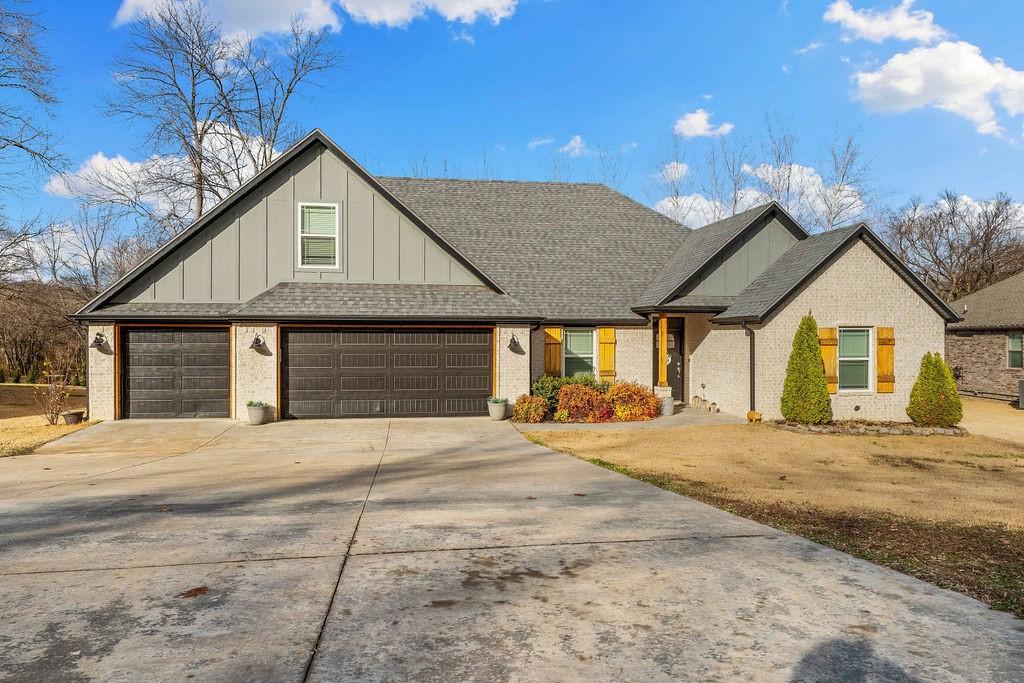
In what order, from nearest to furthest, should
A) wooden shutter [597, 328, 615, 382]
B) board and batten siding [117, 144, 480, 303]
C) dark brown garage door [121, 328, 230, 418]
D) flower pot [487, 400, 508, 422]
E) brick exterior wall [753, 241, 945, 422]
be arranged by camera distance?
dark brown garage door [121, 328, 230, 418] < flower pot [487, 400, 508, 422] < board and batten siding [117, 144, 480, 303] < brick exterior wall [753, 241, 945, 422] < wooden shutter [597, 328, 615, 382]

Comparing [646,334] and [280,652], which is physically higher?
[646,334]

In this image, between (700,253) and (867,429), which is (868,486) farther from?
(700,253)

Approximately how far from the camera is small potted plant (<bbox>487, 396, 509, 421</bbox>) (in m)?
16.0

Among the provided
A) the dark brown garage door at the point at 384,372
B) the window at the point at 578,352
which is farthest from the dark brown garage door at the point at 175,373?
the window at the point at 578,352

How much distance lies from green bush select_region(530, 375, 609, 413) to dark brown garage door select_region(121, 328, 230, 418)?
8030 mm

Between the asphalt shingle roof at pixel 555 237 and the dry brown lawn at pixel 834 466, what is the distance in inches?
221

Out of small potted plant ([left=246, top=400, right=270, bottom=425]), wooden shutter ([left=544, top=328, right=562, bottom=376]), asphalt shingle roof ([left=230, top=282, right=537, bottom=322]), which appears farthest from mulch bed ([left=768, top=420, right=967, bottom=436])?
small potted plant ([left=246, top=400, right=270, bottom=425])

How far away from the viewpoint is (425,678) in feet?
10.6

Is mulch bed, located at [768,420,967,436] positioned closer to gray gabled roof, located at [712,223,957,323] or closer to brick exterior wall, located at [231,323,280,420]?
gray gabled roof, located at [712,223,957,323]

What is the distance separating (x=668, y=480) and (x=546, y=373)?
9550 mm

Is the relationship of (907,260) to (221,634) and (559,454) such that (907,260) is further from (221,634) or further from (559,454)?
(221,634)

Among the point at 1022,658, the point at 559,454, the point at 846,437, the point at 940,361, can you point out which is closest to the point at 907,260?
the point at 940,361

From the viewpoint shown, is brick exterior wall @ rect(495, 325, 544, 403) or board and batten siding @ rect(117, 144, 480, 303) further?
brick exterior wall @ rect(495, 325, 544, 403)

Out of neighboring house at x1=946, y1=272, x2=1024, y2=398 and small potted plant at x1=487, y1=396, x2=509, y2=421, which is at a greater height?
neighboring house at x1=946, y1=272, x2=1024, y2=398
